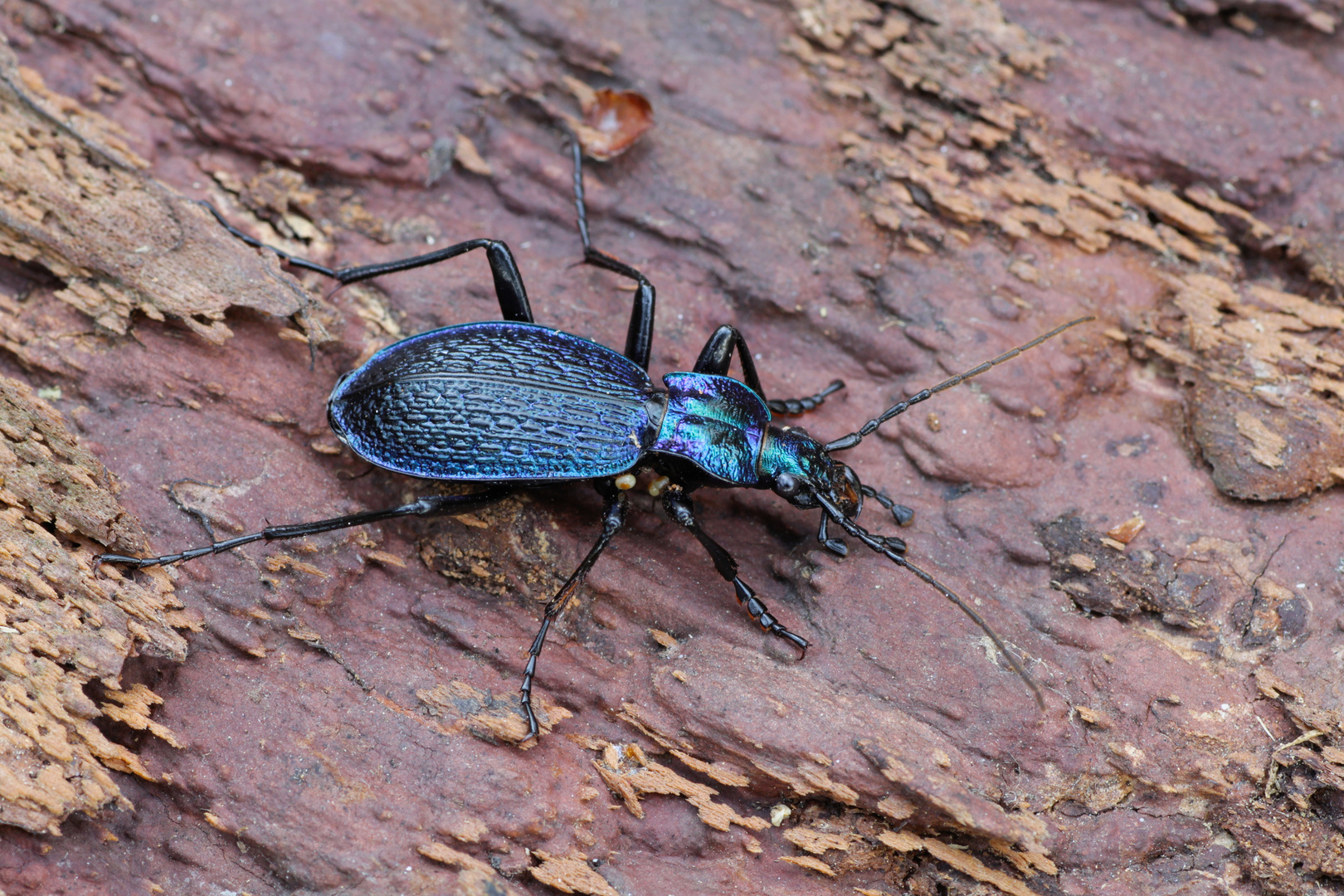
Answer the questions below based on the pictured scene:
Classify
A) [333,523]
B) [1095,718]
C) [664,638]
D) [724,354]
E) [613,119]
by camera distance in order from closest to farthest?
[1095,718], [333,523], [664,638], [724,354], [613,119]

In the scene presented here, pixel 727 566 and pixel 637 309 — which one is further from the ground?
pixel 637 309

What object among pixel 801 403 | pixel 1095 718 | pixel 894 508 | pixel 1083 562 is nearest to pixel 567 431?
pixel 801 403

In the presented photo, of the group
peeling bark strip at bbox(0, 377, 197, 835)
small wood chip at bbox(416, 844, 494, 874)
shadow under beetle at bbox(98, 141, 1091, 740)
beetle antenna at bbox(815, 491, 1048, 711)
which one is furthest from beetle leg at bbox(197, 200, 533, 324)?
small wood chip at bbox(416, 844, 494, 874)

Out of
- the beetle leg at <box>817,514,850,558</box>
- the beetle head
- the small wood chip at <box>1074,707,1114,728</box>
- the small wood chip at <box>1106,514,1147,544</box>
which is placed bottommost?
the small wood chip at <box>1074,707,1114,728</box>

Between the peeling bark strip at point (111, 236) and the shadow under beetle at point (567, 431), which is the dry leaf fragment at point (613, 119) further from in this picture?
the peeling bark strip at point (111, 236)

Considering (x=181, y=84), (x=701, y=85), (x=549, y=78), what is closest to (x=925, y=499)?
(x=701, y=85)

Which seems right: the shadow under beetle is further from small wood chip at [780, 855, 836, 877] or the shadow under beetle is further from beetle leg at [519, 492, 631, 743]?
small wood chip at [780, 855, 836, 877]

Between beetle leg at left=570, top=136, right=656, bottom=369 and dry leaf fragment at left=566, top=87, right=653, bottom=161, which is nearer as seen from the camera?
beetle leg at left=570, top=136, right=656, bottom=369

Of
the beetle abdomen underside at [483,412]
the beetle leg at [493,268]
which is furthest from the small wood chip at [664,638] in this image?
the beetle leg at [493,268]

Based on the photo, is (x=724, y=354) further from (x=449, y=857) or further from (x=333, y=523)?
(x=449, y=857)
